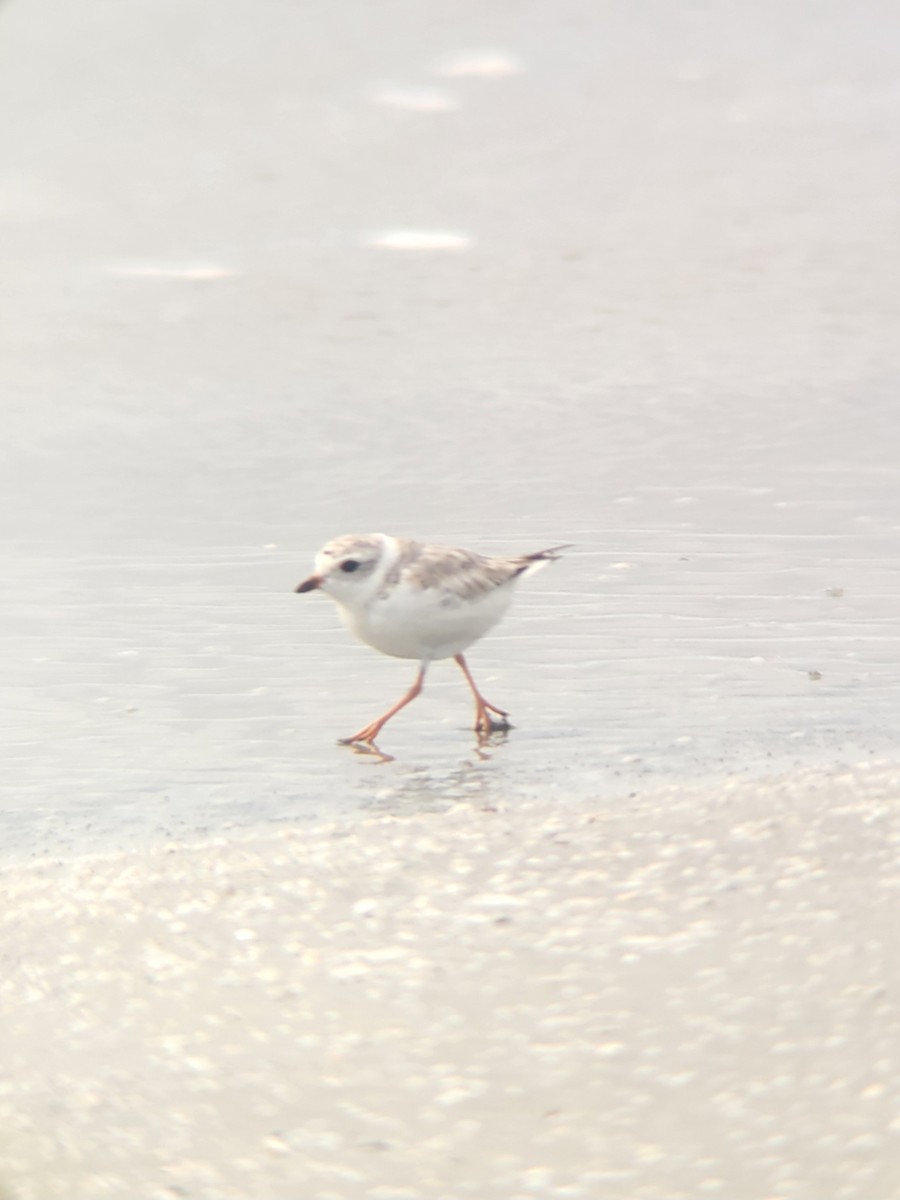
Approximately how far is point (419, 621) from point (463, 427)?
2.50 m

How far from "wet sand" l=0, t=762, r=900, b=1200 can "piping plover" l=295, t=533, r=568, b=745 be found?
2.62ft

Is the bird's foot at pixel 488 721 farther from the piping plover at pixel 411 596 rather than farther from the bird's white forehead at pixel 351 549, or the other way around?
the bird's white forehead at pixel 351 549

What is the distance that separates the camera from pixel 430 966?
3.25 meters

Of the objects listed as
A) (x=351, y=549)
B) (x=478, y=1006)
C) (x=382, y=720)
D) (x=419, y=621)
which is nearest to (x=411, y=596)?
(x=419, y=621)

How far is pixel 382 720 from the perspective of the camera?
15.1 feet

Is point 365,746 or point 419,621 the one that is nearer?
point 365,746

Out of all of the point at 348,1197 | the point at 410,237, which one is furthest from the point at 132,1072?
the point at 410,237

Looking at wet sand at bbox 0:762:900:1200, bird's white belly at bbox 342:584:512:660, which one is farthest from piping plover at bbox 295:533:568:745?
wet sand at bbox 0:762:900:1200

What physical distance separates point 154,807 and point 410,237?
204 inches

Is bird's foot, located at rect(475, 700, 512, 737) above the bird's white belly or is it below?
below

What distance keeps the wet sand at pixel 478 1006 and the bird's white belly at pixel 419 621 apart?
80cm

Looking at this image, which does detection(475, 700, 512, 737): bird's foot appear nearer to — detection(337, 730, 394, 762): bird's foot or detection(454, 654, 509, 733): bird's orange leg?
detection(454, 654, 509, 733): bird's orange leg

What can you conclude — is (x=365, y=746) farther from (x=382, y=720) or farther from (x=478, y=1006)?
(x=478, y=1006)

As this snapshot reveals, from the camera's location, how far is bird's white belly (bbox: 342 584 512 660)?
4.71m
